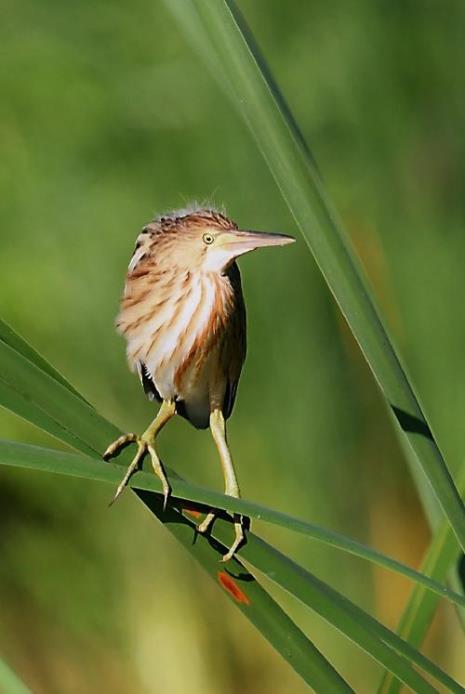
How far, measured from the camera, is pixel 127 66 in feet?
8.55

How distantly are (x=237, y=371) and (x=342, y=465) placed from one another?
0.81 metres

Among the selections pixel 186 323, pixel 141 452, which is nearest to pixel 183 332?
pixel 186 323

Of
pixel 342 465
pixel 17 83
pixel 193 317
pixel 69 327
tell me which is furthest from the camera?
pixel 17 83

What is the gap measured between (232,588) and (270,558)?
0.10 meters

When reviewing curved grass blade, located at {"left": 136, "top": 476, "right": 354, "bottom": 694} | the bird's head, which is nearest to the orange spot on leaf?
curved grass blade, located at {"left": 136, "top": 476, "right": 354, "bottom": 694}

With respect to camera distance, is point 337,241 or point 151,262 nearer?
Result: point 337,241

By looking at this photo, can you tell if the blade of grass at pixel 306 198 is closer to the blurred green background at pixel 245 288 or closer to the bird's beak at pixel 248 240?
the bird's beak at pixel 248 240

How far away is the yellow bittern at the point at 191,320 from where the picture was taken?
1.44 metres

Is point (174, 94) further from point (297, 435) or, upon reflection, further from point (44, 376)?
point (44, 376)

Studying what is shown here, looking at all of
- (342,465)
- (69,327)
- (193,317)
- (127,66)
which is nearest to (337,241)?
(193,317)

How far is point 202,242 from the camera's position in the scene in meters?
1.44

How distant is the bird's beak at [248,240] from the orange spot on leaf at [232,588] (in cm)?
32

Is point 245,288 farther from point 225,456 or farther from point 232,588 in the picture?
point 232,588

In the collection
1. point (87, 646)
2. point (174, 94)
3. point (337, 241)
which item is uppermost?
point (174, 94)
